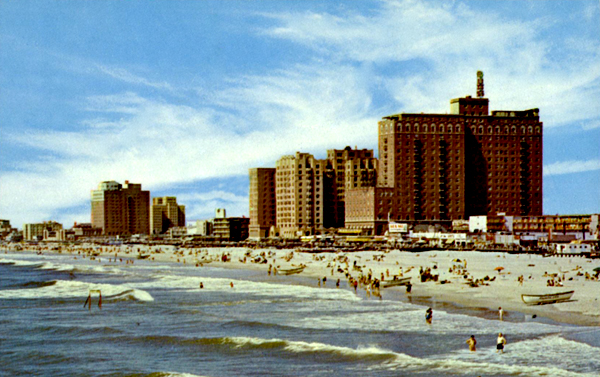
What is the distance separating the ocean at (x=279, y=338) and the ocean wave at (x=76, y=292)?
9.63ft

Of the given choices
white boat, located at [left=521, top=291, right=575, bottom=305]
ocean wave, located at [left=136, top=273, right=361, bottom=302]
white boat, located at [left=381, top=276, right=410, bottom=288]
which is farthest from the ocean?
white boat, located at [left=381, top=276, right=410, bottom=288]

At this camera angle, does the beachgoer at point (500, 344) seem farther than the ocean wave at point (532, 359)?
Yes

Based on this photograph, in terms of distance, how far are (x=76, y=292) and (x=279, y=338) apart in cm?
4603

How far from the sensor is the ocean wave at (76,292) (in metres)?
81.0

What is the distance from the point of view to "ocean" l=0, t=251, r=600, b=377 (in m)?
40.7

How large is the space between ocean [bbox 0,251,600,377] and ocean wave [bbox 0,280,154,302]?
9.63 ft

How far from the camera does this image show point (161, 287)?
3629 inches

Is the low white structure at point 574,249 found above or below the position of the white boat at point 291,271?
above

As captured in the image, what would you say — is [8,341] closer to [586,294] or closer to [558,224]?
[586,294]

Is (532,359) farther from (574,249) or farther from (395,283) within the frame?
(574,249)

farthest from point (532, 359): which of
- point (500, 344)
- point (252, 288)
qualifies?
point (252, 288)

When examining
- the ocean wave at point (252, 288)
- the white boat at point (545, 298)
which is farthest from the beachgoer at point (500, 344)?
the ocean wave at point (252, 288)

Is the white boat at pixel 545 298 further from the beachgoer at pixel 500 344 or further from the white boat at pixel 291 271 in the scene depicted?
the white boat at pixel 291 271

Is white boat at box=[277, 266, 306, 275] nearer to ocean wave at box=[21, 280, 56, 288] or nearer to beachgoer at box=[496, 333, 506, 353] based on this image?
ocean wave at box=[21, 280, 56, 288]
